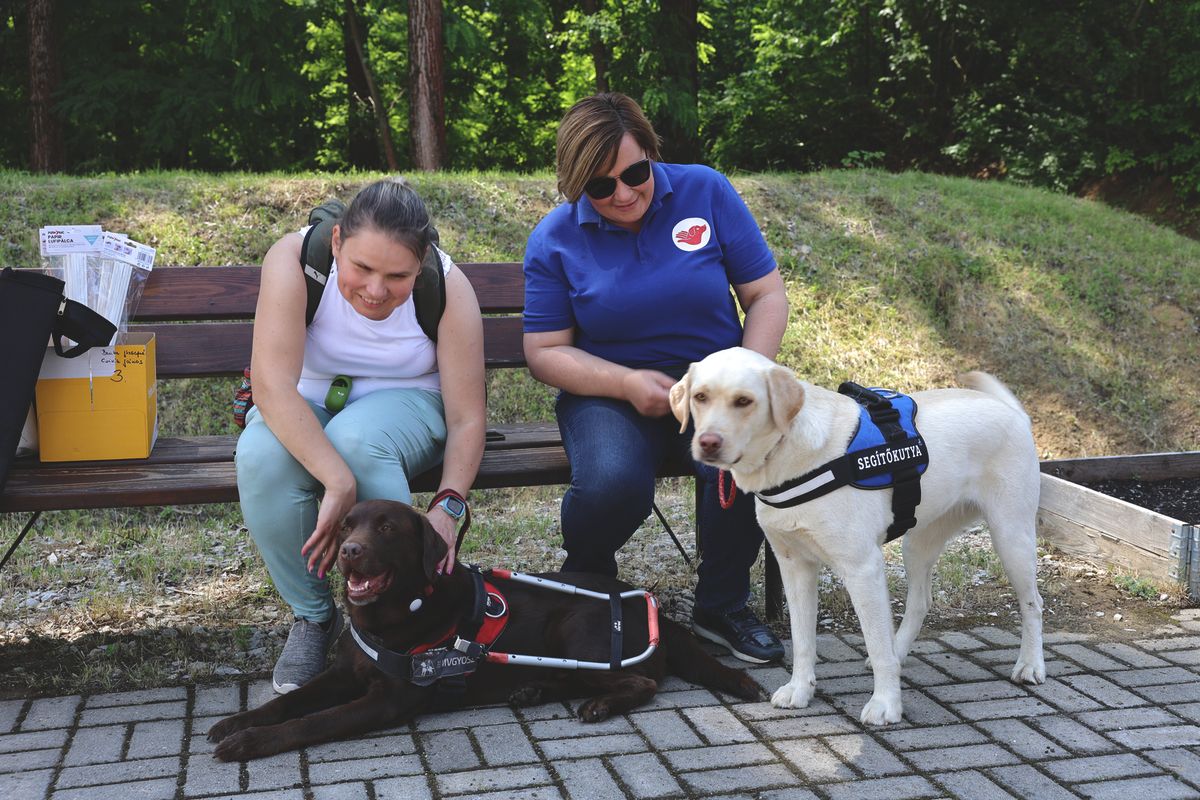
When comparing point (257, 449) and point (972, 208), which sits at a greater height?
point (972, 208)

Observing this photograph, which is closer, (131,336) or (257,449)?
(257,449)

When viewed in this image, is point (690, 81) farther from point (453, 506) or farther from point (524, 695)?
point (524, 695)

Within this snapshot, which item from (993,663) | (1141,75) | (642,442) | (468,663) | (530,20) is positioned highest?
(530,20)

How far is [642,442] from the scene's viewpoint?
3.78m

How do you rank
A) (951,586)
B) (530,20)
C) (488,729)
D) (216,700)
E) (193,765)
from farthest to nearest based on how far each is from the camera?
(530,20) → (951,586) → (216,700) → (488,729) → (193,765)

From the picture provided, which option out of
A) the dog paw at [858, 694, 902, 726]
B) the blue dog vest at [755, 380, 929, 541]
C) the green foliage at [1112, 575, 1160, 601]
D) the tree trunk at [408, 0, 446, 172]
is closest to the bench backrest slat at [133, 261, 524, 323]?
the blue dog vest at [755, 380, 929, 541]

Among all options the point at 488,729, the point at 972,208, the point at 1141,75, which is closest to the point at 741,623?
the point at 488,729

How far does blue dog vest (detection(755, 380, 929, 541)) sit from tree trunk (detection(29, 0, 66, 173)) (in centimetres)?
1218

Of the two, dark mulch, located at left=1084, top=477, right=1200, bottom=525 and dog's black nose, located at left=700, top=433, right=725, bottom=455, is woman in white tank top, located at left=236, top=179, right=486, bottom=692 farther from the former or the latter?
dark mulch, located at left=1084, top=477, right=1200, bottom=525

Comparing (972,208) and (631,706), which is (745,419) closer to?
(631,706)

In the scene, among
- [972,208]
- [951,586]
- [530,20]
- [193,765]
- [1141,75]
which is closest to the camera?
[193,765]

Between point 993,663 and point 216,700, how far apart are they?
2659 mm

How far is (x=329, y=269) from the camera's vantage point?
3.56 meters

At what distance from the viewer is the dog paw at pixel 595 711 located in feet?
10.8
